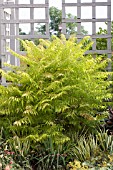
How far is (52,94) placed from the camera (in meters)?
4.73

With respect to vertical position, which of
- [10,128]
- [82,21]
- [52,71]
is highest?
[82,21]

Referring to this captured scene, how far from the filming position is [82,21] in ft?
19.3

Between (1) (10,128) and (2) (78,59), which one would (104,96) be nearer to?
(2) (78,59)

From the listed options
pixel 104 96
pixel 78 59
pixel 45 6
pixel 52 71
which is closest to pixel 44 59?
pixel 52 71

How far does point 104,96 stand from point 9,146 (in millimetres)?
1375

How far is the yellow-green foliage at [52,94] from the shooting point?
187 inches

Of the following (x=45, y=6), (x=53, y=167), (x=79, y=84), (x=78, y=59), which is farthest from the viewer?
(x=45, y=6)

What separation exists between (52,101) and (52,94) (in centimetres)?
11

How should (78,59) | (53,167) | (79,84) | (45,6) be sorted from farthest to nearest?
(45,6) < (78,59) < (79,84) < (53,167)

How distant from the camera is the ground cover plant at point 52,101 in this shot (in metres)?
4.70

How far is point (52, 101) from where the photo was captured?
4.79 metres

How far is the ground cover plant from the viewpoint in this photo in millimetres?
4695

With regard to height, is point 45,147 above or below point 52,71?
below

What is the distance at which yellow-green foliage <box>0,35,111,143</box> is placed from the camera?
15.6 ft
